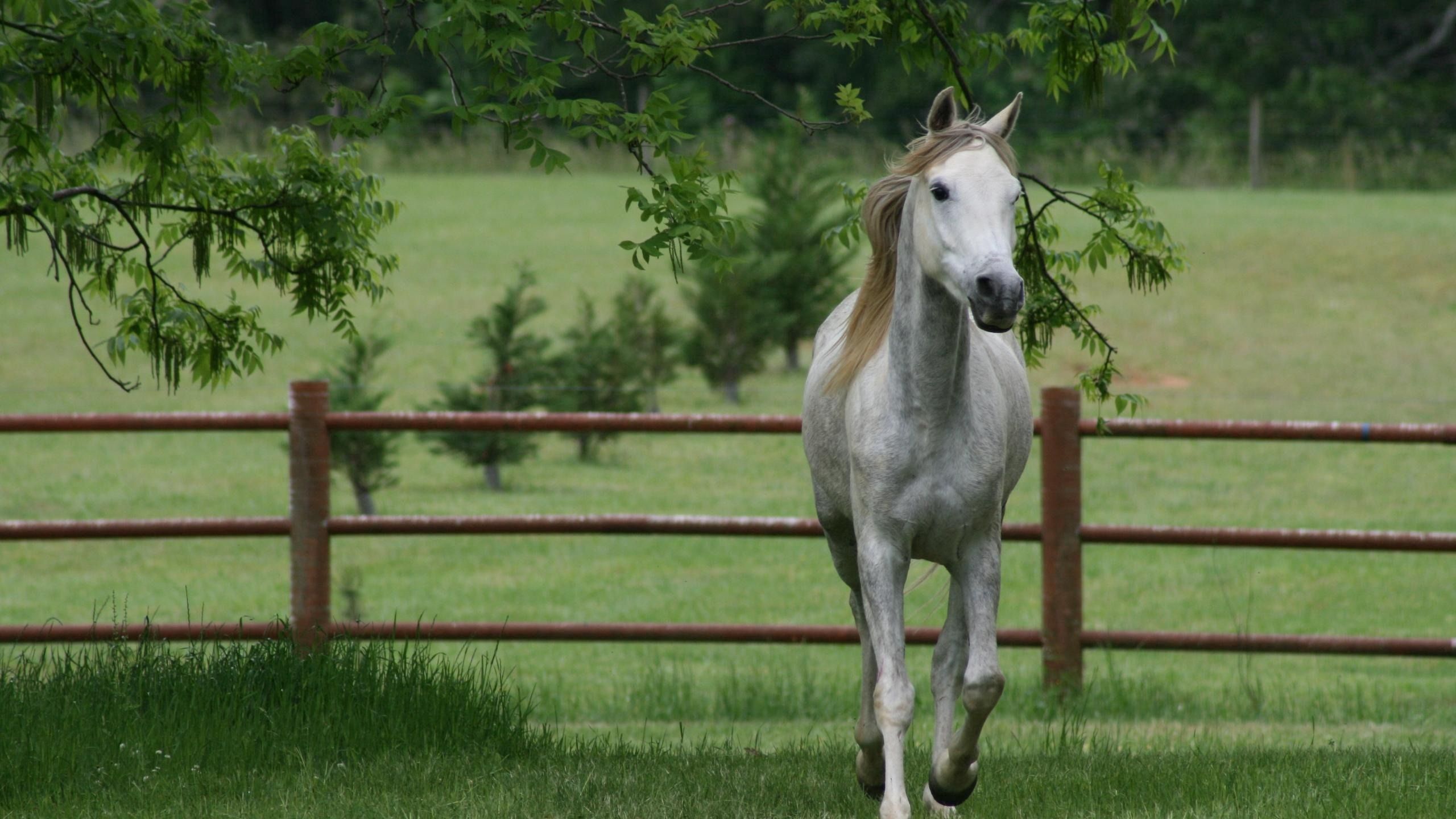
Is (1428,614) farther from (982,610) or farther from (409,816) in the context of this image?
(409,816)

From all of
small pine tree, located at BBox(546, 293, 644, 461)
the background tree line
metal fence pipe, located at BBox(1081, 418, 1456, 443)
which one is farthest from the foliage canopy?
the background tree line

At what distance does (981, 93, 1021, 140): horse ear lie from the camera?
389cm

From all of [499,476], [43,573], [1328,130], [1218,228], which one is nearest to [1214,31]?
[1328,130]

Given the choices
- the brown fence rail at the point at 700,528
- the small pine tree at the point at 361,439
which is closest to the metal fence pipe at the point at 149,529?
the brown fence rail at the point at 700,528

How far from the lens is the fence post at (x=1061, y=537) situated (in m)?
6.18

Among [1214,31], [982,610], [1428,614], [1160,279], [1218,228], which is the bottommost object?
[1428,614]

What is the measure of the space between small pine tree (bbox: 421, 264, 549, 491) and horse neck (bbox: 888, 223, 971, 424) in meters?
8.11

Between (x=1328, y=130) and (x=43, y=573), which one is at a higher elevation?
(x=1328, y=130)

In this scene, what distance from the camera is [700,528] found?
624 centimetres

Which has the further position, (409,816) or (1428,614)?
(1428,614)

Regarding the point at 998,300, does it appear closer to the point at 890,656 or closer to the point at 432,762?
the point at 890,656

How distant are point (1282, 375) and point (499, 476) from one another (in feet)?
27.6

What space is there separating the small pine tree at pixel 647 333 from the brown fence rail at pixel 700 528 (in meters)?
8.22

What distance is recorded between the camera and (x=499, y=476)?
43.3 ft
